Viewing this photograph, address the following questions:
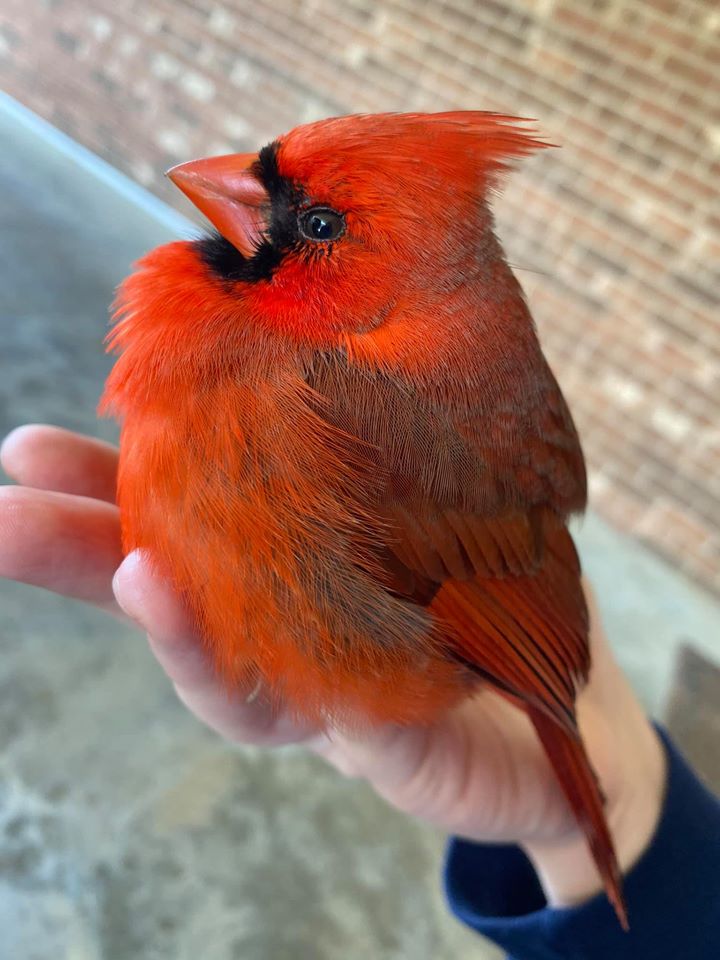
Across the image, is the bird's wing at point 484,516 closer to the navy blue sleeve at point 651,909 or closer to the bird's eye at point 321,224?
the bird's eye at point 321,224

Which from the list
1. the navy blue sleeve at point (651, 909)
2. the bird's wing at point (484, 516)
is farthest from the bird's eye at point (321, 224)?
the navy blue sleeve at point (651, 909)

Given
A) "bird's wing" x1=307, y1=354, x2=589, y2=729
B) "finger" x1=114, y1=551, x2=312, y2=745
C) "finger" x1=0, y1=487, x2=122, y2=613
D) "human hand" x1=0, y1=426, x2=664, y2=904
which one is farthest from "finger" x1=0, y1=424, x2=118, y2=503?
"bird's wing" x1=307, y1=354, x2=589, y2=729

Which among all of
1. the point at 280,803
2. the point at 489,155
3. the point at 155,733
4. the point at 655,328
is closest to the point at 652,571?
the point at 655,328

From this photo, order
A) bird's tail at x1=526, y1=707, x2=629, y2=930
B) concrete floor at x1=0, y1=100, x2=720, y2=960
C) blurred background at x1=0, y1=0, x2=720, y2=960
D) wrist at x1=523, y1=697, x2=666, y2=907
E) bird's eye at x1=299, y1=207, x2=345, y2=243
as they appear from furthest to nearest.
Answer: blurred background at x1=0, y1=0, x2=720, y2=960 < concrete floor at x1=0, y1=100, x2=720, y2=960 < wrist at x1=523, y1=697, x2=666, y2=907 < bird's tail at x1=526, y1=707, x2=629, y2=930 < bird's eye at x1=299, y1=207, x2=345, y2=243

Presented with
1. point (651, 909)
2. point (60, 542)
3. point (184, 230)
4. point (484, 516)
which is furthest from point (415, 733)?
point (184, 230)

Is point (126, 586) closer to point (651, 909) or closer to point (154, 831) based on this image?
point (651, 909)

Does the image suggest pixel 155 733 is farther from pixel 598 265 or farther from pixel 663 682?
pixel 598 265

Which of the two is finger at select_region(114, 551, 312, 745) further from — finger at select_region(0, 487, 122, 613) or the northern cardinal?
finger at select_region(0, 487, 122, 613)
